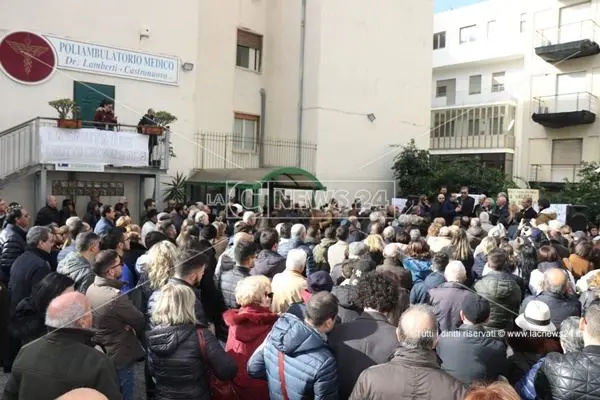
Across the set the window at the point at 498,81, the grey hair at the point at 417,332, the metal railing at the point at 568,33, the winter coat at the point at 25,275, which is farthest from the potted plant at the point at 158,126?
the window at the point at 498,81

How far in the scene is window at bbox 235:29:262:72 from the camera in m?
19.1

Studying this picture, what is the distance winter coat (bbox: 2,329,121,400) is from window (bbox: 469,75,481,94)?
101 feet

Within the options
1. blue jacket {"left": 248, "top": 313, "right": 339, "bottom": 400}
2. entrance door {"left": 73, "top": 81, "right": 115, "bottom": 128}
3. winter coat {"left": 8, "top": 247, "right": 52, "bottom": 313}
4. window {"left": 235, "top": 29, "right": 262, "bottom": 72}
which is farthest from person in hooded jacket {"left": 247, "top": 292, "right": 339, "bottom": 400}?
window {"left": 235, "top": 29, "right": 262, "bottom": 72}

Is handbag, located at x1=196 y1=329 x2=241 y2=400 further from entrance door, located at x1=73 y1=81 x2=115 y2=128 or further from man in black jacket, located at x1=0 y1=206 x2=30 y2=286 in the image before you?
entrance door, located at x1=73 y1=81 x2=115 y2=128

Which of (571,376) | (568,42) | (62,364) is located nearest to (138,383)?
(62,364)

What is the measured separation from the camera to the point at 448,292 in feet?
15.0

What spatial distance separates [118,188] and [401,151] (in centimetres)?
1090

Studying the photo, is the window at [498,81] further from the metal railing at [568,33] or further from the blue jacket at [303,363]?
the blue jacket at [303,363]

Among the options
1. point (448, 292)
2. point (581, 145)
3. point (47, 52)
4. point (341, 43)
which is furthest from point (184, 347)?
point (581, 145)

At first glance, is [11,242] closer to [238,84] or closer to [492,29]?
[238,84]

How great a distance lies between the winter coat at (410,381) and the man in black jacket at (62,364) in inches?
50.9

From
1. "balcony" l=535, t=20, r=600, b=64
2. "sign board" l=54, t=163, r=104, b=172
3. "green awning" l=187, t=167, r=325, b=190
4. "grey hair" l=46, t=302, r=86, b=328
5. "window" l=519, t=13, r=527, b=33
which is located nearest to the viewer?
"grey hair" l=46, t=302, r=86, b=328

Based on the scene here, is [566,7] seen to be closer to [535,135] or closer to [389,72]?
[535,135]

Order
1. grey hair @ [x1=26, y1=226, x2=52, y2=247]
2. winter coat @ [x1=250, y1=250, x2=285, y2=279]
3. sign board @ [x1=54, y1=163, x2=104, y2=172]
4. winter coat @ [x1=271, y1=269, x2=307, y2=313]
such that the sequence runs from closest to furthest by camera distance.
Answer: winter coat @ [x1=271, y1=269, x2=307, y2=313] → grey hair @ [x1=26, y1=226, x2=52, y2=247] → winter coat @ [x1=250, y1=250, x2=285, y2=279] → sign board @ [x1=54, y1=163, x2=104, y2=172]
